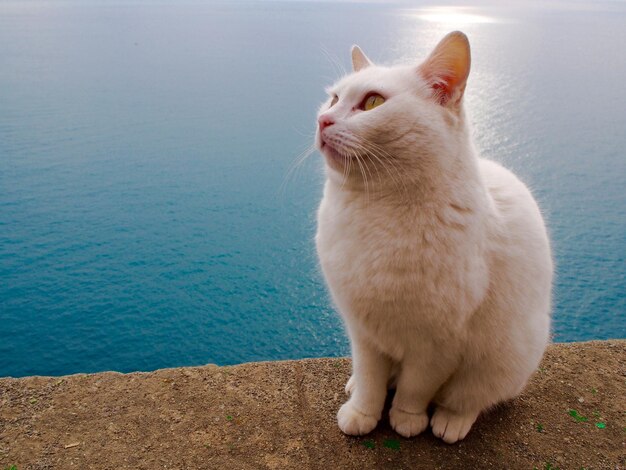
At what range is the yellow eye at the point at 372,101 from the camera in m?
1.31

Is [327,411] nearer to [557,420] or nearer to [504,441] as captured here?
[504,441]

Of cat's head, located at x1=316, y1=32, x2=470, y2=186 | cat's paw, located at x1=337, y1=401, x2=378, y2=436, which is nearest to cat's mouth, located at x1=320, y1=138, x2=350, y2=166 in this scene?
cat's head, located at x1=316, y1=32, x2=470, y2=186

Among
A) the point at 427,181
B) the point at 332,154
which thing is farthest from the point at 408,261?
the point at 332,154

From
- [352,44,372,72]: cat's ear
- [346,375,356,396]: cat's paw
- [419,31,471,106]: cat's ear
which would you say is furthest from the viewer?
[346,375,356,396]: cat's paw

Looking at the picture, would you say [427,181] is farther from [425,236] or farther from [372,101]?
[372,101]

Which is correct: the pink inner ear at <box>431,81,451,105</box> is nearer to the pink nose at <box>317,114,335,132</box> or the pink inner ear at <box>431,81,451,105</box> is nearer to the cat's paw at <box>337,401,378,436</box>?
the pink nose at <box>317,114,335,132</box>

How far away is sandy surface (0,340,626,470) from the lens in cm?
159

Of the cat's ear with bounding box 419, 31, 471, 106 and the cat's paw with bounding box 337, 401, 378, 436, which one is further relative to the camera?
the cat's paw with bounding box 337, 401, 378, 436

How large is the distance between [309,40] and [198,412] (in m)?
16.0

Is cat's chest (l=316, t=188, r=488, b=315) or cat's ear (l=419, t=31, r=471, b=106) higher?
cat's ear (l=419, t=31, r=471, b=106)

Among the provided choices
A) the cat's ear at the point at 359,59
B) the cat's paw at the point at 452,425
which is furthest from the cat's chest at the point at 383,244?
the cat's paw at the point at 452,425

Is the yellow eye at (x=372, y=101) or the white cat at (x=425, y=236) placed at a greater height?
the yellow eye at (x=372, y=101)

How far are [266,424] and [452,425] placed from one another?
0.61 meters

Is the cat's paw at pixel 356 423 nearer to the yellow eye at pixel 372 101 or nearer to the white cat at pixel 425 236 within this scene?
the white cat at pixel 425 236
